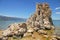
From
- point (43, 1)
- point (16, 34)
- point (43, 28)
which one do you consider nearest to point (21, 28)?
point (16, 34)

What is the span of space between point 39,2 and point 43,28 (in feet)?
2.18

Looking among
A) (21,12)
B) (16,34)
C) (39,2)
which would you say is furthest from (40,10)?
(16,34)

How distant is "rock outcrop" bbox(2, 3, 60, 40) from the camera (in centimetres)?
461

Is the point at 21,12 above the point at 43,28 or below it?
above

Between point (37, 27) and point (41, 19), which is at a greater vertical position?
point (41, 19)

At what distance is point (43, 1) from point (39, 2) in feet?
0.34

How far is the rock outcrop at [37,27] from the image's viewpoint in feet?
15.1

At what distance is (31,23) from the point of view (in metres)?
4.62

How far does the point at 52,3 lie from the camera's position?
185 inches

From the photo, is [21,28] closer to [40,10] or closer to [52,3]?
[40,10]

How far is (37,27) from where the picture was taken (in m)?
4.61

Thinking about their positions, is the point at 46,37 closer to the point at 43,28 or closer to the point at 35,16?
the point at 43,28

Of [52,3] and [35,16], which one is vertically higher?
[52,3]

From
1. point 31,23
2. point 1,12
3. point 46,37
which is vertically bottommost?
point 46,37
